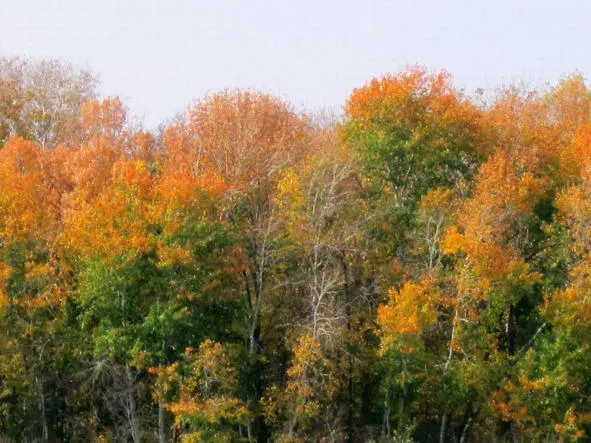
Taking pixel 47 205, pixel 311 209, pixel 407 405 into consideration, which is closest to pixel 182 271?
pixel 311 209

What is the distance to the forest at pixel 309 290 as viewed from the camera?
32.7 metres

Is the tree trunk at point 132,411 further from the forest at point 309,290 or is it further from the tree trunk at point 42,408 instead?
the tree trunk at point 42,408

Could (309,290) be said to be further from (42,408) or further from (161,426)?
(42,408)

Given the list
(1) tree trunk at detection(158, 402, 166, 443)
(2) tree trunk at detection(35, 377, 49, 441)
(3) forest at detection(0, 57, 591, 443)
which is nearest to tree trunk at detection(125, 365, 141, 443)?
(3) forest at detection(0, 57, 591, 443)

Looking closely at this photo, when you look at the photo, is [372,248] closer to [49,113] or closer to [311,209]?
[311,209]

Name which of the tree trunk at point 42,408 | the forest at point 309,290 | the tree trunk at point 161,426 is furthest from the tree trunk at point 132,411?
the tree trunk at point 42,408

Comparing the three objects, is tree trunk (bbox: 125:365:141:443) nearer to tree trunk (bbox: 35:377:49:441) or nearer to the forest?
the forest

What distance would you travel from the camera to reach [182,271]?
108 ft

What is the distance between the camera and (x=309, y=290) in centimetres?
3431

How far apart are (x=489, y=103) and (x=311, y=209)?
21.2 meters

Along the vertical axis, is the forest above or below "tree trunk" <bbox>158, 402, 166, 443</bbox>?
above

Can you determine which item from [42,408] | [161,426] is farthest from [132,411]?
[42,408]

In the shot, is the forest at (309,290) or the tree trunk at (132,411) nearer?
the forest at (309,290)

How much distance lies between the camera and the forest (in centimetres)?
3266
